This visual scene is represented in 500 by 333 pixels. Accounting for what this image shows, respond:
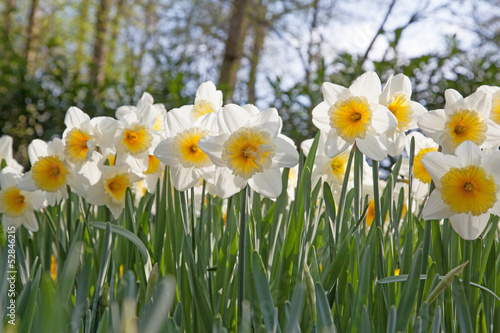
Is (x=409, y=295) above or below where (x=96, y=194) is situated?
below

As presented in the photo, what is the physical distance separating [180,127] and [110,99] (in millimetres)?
3097

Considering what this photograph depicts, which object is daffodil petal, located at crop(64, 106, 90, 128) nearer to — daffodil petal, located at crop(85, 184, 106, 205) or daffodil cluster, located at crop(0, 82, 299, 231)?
daffodil cluster, located at crop(0, 82, 299, 231)

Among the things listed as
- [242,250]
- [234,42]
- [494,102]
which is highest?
[234,42]

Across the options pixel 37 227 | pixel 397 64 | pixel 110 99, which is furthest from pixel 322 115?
pixel 110 99

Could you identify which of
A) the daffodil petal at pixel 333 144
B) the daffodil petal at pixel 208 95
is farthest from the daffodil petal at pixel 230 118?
the daffodil petal at pixel 208 95

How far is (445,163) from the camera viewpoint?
0.91 meters

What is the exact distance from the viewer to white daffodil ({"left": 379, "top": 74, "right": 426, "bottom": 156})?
1.09m

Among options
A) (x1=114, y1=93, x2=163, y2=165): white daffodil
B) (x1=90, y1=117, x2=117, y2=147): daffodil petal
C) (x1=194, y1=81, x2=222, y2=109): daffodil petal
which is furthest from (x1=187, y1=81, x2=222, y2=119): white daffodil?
(x1=90, y1=117, x2=117, y2=147): daffodil petal

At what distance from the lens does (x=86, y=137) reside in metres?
1.29

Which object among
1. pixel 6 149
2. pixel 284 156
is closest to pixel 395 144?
pixel 284 156

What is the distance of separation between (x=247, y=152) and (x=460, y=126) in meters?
0.44

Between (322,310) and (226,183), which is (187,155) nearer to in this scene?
(226,183)

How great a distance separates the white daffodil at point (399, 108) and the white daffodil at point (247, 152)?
271 mm

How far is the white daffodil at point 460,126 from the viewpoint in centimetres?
98
